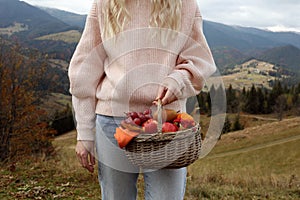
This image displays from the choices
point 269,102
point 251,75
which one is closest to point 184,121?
point 269,102

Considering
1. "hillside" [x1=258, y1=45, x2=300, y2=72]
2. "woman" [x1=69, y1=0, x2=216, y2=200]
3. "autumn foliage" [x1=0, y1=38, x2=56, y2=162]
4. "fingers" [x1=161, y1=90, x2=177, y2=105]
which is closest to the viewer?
"fingers" [x1=161, y1=90, x2=177, y2=105]

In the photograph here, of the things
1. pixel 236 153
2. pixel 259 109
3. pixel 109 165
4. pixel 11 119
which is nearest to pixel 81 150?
pixel 109 165

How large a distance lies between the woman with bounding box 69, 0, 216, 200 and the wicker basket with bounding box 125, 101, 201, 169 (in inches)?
A: 7.3

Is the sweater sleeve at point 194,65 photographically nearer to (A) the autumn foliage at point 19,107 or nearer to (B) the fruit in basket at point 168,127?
(B) the fruit in basket at point 168,127

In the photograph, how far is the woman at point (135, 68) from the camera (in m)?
1.46

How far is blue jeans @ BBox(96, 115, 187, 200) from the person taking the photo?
1513 mm

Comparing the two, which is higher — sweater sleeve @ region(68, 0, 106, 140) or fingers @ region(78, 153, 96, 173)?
sweater sleeve @ region(68, 0, 106, 140)

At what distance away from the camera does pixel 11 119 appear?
37.8 feet

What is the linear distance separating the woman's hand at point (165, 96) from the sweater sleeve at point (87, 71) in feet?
1.20

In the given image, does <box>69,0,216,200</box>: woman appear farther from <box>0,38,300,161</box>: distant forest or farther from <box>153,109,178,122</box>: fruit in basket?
<box>0,38,300,161</box>: distant forest

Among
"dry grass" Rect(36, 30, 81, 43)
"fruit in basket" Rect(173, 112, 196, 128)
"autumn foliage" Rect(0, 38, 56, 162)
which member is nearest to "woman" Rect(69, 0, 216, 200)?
"fruit in basket" Rect(173, 112, 196, 128)

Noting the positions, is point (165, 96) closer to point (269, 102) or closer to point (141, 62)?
point (141, 62)

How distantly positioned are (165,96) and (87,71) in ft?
1.45

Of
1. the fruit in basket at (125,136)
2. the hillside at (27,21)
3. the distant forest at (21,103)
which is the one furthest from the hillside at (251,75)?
the fruit in basket at (125,136)
